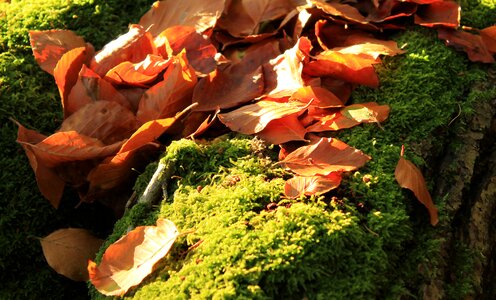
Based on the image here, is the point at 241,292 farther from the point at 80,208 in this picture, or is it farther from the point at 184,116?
the point at 80,208

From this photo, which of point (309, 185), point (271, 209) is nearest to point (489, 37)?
point (309, 185)

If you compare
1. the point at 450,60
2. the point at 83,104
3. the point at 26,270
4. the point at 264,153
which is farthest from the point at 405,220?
the point at 26,270

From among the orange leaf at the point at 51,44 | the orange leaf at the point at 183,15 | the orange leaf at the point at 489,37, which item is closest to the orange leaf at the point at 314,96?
the orange leaf at the point at 183,15

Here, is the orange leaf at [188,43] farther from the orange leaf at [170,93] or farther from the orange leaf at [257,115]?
the orange leaf at [257,115]

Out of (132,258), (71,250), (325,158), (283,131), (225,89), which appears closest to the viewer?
(132,258)

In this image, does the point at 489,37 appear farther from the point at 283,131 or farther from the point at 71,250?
the point at 71,250

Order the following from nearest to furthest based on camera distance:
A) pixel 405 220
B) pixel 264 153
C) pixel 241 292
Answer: pixel 241 292 < pixel 405 220 < pixel 264 153

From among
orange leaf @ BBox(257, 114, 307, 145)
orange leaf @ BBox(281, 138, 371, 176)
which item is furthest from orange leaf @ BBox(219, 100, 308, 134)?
orange leaf @ BBox(281, 138, 371, 176)
